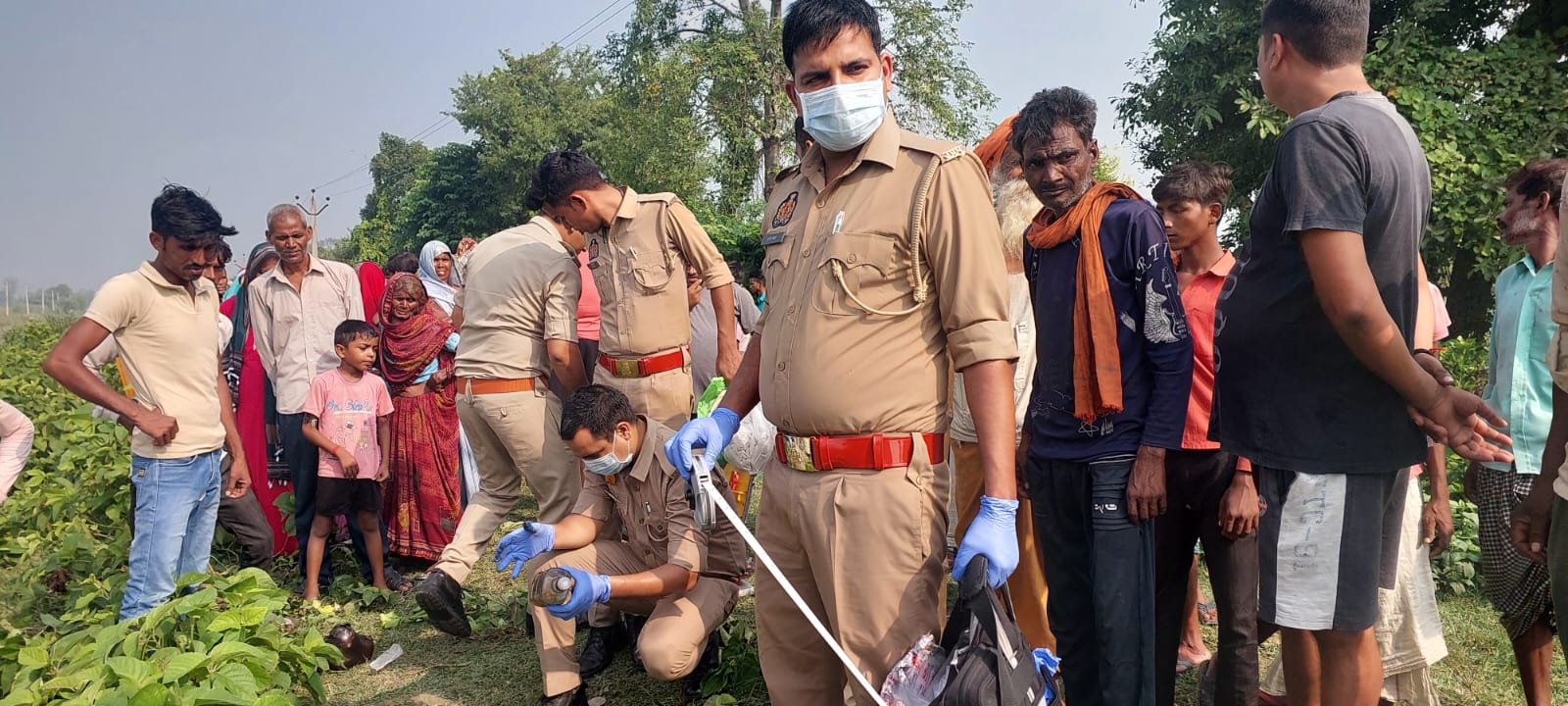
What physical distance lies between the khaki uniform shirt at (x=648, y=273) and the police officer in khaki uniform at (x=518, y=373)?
13.6 inches

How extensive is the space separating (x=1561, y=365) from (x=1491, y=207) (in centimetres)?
927

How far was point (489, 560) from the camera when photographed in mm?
5473

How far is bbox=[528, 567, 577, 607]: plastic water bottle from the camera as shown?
9.41ft

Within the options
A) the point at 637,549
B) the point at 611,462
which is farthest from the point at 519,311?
the point at 637,549

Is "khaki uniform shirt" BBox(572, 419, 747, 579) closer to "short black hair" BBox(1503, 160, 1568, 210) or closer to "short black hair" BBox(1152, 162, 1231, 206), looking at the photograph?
A: "short black hair" BBox(1152, 162, 1231, 206)

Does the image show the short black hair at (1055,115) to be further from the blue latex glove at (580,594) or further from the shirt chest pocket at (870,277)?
the blue latex glove at (580,594)

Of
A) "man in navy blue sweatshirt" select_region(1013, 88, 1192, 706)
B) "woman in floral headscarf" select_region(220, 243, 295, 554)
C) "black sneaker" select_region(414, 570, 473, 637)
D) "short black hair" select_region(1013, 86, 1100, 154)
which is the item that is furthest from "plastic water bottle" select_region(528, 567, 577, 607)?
"woman in floral headscarf" select_region(220, 243, 295, 554)

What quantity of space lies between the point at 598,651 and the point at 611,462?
0.91 metres

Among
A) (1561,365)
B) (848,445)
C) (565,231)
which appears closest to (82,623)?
(565,231)

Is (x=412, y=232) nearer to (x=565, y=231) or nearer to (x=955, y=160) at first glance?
(x=565, y=231)

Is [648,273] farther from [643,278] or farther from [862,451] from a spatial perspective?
[862,451]

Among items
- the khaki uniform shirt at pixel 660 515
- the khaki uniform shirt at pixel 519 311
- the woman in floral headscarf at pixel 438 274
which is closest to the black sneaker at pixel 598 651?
the khaki uniform shirt at pixel 660 515

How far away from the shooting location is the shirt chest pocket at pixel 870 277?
209 cm

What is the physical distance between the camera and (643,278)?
4.16 m
